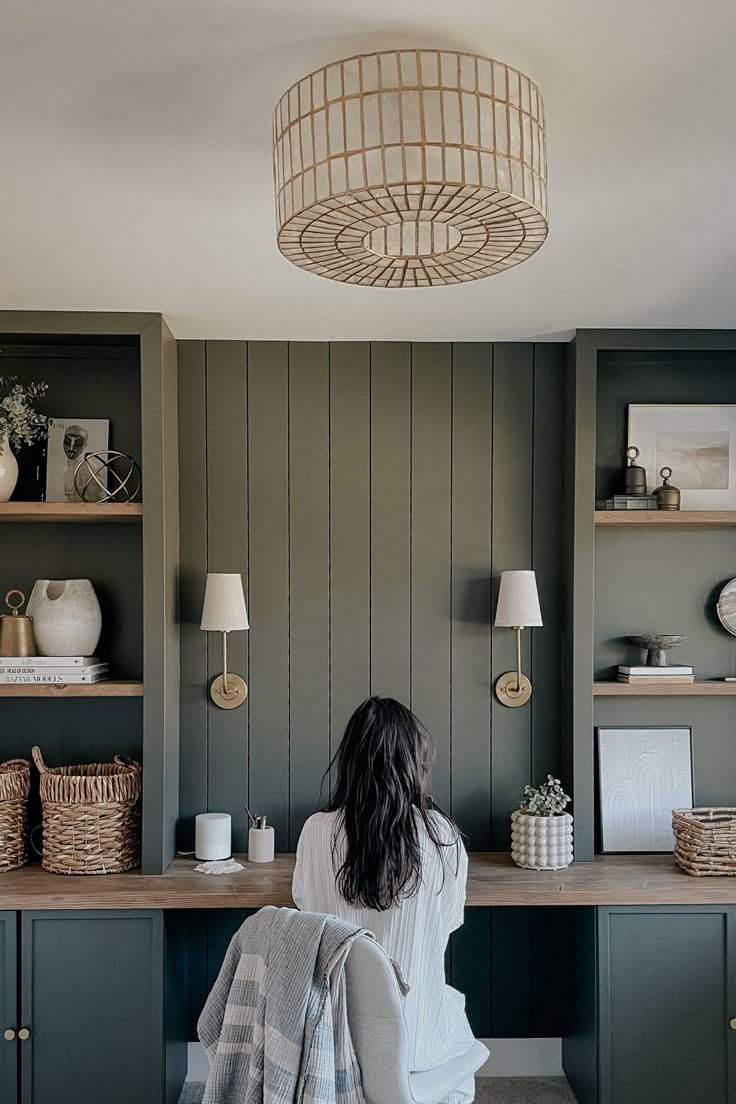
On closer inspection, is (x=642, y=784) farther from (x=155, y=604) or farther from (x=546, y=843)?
(x=155, y=604)

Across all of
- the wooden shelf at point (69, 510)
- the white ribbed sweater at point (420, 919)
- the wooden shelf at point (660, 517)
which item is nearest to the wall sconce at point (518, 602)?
the wooden shelf at point (660, 517)

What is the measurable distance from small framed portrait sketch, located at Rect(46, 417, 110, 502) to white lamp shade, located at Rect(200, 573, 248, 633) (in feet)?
2.02

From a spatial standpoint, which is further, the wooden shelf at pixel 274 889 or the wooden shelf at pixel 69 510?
the wooden shelf at pixel 69 510

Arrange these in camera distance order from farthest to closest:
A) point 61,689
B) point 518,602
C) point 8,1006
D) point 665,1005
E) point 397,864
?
point 518,602, point 61,689, point 665,1005, point 8,1006, point 397,864

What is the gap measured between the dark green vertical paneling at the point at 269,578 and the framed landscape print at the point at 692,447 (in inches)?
49.5

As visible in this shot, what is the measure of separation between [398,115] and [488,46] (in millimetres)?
201

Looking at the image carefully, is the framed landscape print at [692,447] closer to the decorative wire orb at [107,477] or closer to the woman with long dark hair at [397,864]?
the woman with long dark hair at [397,864]

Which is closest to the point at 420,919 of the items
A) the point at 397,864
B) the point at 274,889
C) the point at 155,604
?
the point at 397,864

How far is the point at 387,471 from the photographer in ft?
12.2

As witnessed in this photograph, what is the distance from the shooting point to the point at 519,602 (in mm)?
3477

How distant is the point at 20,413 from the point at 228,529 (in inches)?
31.1

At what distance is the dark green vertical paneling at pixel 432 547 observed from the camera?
368cm

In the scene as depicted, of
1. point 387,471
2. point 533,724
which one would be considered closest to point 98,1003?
point 533,724

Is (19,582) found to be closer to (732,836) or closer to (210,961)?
(210,961)
